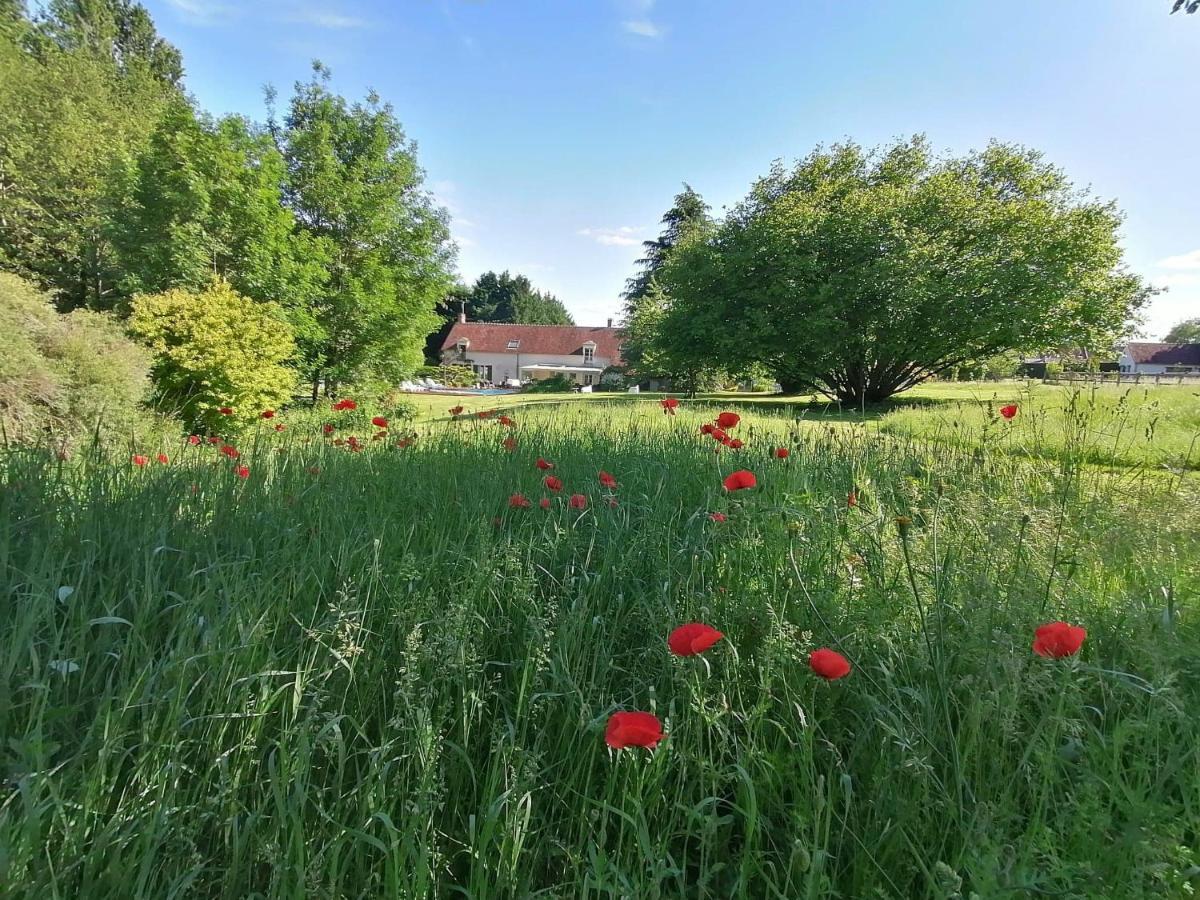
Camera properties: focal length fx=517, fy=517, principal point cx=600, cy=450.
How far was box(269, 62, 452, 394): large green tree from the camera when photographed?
13.8 metres

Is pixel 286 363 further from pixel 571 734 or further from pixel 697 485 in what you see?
pixel 571 734

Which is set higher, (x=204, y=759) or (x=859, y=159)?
(x=859, y=159)

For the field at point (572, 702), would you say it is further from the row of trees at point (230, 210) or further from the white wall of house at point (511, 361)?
the white wall of house at point (511, 361)

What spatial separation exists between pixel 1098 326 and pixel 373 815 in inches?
914

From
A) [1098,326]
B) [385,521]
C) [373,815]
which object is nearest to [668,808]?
[373,815]

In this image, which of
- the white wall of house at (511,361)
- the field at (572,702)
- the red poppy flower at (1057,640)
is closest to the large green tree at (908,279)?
the field at (572,702)

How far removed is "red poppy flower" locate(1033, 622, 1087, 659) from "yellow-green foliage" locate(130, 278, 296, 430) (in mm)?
9828

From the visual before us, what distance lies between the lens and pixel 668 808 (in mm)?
1123

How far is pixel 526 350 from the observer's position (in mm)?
55312

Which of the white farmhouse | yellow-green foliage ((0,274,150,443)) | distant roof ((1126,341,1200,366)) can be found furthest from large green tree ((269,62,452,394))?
distant roof ((1126,341,1200,366))

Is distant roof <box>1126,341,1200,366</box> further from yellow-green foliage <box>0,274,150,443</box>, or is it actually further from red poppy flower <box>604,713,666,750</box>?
yellow-green foliage <box>0,274,150,443</box>

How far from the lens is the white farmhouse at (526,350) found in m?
54.7

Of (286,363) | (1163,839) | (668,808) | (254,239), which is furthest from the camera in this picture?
(286,363)

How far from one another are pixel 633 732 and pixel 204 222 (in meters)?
14.2
